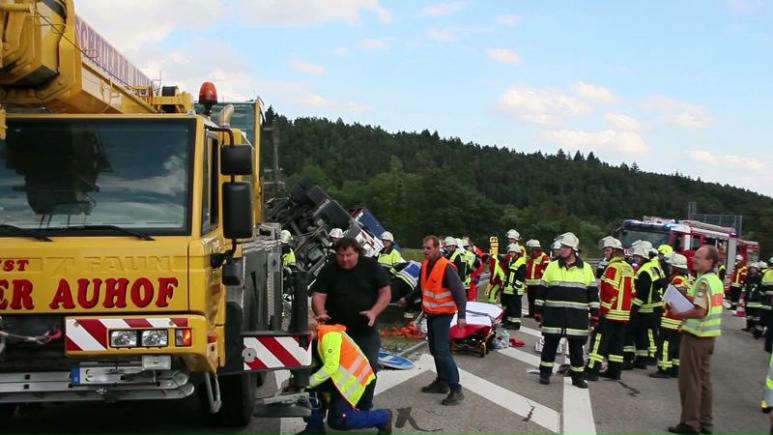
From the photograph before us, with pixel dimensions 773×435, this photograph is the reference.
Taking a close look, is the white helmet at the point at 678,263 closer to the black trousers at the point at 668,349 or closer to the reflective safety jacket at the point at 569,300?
the black trousers at the point at 668,349

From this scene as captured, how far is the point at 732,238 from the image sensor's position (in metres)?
32.3

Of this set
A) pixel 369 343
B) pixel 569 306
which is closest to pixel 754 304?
pixel 569 306

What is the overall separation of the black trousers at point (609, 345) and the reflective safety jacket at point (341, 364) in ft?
15.8

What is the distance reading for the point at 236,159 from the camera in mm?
5648

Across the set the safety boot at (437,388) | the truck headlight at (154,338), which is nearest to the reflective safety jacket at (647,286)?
the safety boot at (437,388)

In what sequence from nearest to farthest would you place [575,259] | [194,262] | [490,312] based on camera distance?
[194,262] < [575,259] < [490,312]

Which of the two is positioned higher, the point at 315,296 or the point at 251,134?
the point at 251,134

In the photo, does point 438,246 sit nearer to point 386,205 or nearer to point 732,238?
point 732,238

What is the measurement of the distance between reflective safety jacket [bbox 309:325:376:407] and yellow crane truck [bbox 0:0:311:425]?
18cm

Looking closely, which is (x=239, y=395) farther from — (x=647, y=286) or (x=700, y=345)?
(x=647, y=286)

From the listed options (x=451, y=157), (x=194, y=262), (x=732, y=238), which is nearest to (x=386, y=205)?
(x=451, y=157)

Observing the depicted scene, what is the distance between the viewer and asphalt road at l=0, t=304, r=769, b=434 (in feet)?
23.4

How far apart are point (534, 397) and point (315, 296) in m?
3.31

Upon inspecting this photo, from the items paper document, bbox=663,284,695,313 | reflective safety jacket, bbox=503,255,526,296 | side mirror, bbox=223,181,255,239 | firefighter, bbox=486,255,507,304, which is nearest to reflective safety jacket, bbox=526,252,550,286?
firefighter, bbox=486,255,507,304
